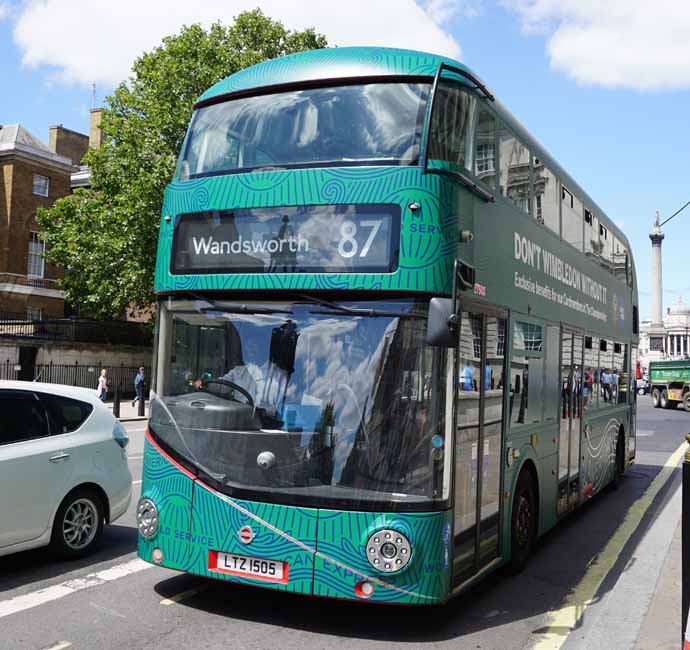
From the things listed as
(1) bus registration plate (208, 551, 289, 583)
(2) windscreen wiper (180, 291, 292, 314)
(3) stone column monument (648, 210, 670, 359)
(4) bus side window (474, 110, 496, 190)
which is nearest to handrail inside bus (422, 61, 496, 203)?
(4) bus side window (474, 110, 496, 190)

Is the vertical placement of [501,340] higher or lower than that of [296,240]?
lower

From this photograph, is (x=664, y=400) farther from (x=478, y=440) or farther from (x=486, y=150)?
(x=478, y=440)

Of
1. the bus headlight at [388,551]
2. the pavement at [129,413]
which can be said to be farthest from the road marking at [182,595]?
the pavement at [129,413]

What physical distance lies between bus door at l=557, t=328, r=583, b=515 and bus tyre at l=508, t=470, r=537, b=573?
1.25m

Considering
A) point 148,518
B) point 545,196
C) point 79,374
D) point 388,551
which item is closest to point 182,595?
point 148,518

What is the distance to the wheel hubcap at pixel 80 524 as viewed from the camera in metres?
7.14

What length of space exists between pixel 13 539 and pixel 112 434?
1438mm

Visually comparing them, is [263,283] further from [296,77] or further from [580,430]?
[580,430]

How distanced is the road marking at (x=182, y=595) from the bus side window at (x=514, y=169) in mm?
4043

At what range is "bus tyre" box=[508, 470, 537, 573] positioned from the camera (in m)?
7.18

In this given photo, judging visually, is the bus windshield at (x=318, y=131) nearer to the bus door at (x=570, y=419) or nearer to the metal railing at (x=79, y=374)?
the bus door at (x=570, y=419)

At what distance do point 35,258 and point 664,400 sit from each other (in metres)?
35.5

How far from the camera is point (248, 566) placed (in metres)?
5.46

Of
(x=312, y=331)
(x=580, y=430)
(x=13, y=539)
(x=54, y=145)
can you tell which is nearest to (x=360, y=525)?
(x=312, y=331)
